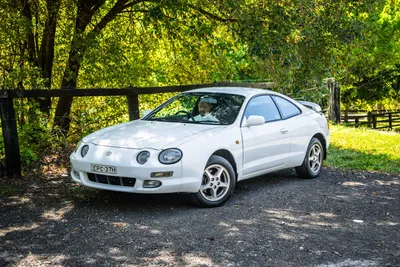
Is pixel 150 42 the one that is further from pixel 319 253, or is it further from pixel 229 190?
pixel 319 253

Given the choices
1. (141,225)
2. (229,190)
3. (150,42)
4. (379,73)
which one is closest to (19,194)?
(141,225)

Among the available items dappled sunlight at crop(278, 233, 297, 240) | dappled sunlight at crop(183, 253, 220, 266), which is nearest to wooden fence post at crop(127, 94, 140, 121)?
dappled sunlight at crop(278, 233, 297, 240)

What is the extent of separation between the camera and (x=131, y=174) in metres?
6.55

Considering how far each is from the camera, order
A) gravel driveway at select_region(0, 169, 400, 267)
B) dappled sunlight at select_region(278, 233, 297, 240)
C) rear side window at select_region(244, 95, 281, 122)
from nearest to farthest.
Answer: gravel driveway at select_region(0, 169, 400, 267)
dappled sunlight at select_region(278, 233, 297, 240)
rear side window at select_region(244, 95, 281, 122)

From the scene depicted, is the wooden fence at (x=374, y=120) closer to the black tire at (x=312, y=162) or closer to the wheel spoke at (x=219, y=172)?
the black tire at (x=312, y=162)

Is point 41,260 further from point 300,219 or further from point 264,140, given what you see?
point 264,140

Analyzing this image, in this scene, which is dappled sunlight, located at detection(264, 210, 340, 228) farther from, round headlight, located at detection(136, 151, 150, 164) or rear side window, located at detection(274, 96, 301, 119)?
rear side window, located at detection(274, 96, 301, 119)

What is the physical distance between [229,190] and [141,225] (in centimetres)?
148

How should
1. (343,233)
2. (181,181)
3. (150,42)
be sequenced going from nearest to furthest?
1. (343,233)
2. (181,181)
3. (150,42)

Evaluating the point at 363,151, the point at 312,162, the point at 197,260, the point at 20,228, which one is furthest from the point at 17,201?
the point at 363,151

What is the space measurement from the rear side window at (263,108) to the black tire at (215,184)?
3.55 feet

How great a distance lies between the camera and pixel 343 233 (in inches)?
238

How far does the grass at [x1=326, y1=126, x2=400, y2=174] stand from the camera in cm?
1066

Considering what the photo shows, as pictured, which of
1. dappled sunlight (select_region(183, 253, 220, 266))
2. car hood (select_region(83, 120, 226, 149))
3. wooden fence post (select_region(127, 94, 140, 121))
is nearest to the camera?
dappled sunlight (select_region(183, 253, 220, 266))
